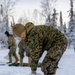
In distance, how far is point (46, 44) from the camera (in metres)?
5.68

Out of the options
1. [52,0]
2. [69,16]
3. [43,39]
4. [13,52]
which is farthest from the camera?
[69,16]

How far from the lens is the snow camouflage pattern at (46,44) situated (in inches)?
216

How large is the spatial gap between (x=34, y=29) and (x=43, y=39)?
0.85 ft

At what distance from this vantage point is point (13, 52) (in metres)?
13.7

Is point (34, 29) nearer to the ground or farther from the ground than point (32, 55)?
farther from the ground

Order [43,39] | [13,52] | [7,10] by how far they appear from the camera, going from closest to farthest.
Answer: [43,39]
[13,52]
[7,10]

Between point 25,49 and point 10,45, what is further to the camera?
point 10,45

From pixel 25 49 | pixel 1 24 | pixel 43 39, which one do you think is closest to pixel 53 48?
pixel 43 39

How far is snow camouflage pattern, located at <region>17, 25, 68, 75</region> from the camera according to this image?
548 centimetres

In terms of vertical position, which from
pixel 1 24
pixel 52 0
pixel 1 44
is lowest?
pixel 1 44

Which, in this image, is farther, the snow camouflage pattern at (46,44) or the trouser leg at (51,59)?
the trouser leg at (51,59)

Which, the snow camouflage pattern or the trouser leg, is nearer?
the snow camouflage pattern

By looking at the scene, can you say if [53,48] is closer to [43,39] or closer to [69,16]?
[43,39]

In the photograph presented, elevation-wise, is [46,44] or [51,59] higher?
[46,44]
